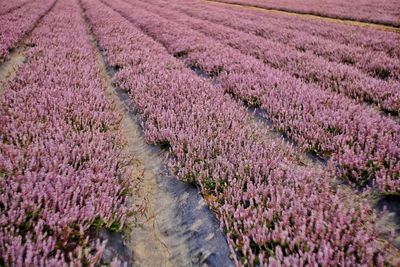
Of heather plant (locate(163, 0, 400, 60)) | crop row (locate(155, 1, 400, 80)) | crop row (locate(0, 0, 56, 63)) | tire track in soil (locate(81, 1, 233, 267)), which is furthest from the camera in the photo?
heather plant (locate(163, 0, 400, 60))

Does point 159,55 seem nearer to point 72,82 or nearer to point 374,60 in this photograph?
point 72,82

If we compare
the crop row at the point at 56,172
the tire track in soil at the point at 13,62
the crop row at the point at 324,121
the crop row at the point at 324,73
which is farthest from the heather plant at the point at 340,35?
the tire track in soil at the point at 13,62

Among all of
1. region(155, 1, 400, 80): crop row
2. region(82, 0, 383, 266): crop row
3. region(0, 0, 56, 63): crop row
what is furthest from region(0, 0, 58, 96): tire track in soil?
region(155, 1, 400, 80): crop row

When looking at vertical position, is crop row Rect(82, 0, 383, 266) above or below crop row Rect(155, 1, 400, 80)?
above

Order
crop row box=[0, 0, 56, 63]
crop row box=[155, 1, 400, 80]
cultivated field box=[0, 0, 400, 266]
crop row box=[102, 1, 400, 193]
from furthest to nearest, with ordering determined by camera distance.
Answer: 1. crop row box=[0, 0, 56, 63]
2. crop row box=[155, 1, 400, 80]
3. crop row box=[102, 1, 400, 193]
4. cultivated field box=[0, 0, 400, 266]

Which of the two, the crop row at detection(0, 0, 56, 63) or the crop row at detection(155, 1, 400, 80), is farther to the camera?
the crop row at detection(0, 0, 56, 63)

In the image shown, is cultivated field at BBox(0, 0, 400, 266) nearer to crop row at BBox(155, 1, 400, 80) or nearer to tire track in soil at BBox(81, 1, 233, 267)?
tire track in soil at BBox(81, 1, 233, 267)

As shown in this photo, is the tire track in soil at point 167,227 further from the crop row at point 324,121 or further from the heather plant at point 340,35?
the heather plant at point 340,35
